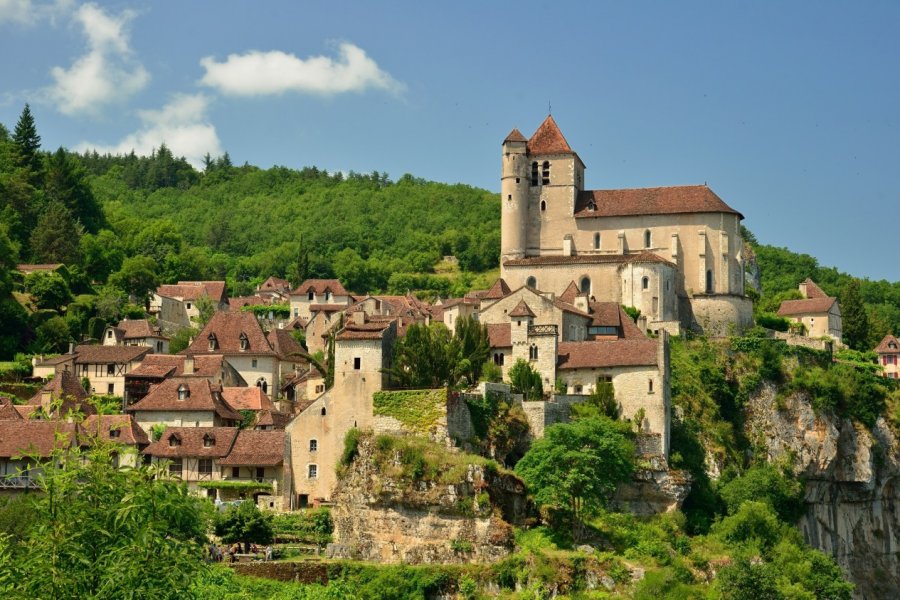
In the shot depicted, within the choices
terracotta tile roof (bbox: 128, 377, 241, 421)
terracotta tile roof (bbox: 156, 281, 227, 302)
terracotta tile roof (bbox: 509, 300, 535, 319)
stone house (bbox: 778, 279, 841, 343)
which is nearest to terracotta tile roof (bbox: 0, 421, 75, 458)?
terracotta tile roof (bbox: 128, 377, 241, 421)

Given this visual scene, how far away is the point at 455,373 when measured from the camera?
6334 cm

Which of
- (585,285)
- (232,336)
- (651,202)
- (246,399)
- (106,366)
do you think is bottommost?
(246,399)

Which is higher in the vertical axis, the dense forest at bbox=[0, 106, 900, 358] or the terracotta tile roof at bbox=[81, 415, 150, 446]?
the dense forest at bbox=[0, 106, 900, 358]

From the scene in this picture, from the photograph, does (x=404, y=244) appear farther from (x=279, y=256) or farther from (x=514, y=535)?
(x=514, y=535)

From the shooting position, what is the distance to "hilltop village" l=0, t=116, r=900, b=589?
2250 inches

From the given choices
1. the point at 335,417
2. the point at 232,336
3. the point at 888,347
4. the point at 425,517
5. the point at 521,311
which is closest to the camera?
the point at 425,517

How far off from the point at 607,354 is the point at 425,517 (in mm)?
15092

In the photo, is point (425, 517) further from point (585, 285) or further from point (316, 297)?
point (316, 297)

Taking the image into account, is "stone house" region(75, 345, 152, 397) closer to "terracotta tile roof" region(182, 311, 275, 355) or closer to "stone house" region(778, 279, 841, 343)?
"terracotta tile roof" region(182, 311, 275, 355)

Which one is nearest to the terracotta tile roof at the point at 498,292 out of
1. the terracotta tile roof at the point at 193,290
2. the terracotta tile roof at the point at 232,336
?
the terracotta tile roof at the point at 232,336

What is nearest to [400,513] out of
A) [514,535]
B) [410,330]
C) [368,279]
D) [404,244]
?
[514,535]

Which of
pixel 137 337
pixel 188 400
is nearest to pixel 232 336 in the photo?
pixel 188 400

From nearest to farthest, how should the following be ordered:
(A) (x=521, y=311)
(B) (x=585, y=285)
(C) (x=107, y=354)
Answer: (A) (x=521, y=311) < (C) (x=107, y=354) < (B) (x=585, y=285)

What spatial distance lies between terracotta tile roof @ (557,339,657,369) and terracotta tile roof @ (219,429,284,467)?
51.6ft
